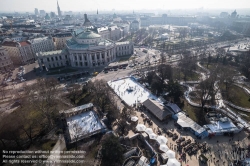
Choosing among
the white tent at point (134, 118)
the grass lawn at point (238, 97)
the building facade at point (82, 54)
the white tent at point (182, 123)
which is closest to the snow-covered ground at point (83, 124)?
the white tent at point (134, 118)

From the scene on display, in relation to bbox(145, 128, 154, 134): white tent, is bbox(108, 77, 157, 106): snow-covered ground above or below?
below

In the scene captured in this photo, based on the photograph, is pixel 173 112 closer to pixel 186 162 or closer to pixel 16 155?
pixel 186 162

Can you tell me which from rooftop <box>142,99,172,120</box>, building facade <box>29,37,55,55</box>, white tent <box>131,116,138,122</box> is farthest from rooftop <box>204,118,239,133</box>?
building facade <box>29,37,55,55</box>

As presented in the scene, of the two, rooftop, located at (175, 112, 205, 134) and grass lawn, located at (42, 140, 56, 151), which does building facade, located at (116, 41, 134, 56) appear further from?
grass lawn, located at (42, 140, 56, 151)

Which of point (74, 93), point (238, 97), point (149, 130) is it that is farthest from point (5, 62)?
point (238, 97)

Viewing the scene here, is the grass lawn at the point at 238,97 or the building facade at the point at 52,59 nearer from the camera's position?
the grass lawn at the point at 238,97

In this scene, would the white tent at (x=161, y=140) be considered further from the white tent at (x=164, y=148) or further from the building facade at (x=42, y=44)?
the building facade at (x=42, y=44)
